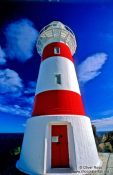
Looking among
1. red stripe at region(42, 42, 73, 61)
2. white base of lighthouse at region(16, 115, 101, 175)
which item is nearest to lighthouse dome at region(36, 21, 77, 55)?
red stripe at region(42, 42, 73, 61)

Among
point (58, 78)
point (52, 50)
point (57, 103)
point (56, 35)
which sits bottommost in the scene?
point (57, 103)

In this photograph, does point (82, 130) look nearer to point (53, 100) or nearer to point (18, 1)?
point (53, 100)

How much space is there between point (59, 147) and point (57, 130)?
539 millimetres

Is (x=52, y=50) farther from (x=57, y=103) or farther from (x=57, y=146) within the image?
(x=57, y=146)

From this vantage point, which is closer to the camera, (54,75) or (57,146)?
(57,146)

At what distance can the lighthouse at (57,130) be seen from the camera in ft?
19.1

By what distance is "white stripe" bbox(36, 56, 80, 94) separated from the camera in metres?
6.88

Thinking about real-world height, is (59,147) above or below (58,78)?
below

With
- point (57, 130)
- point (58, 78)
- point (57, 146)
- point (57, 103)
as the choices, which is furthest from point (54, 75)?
point (57, 146)

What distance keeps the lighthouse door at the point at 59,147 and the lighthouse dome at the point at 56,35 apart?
147 inches

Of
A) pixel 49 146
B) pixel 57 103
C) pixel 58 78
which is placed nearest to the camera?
pixel 49 146

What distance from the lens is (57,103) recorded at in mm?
6516

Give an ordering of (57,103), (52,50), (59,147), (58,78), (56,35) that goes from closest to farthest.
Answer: (59,147)
(57,103)
(58,78)
(52,50)
(56,35)

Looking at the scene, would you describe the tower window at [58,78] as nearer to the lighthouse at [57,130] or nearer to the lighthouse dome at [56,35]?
the lighthouse at [57,130]
